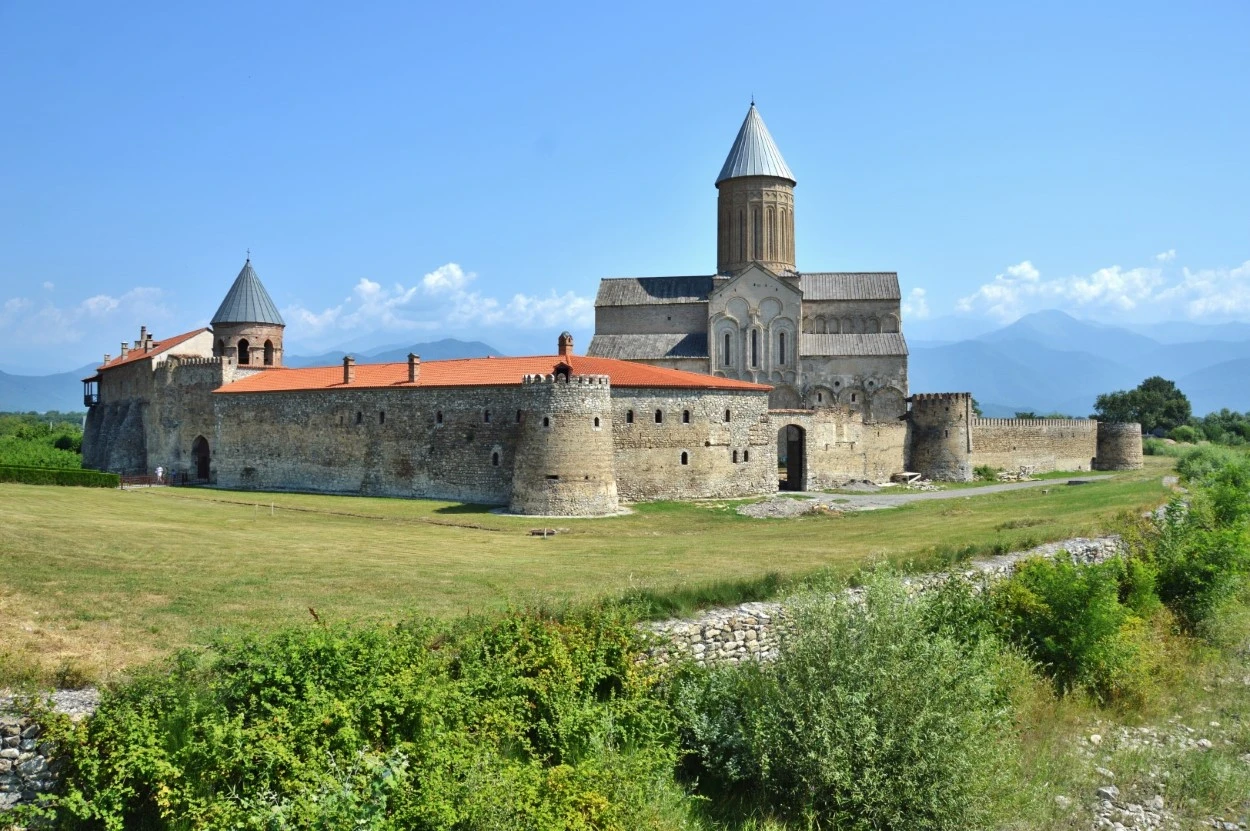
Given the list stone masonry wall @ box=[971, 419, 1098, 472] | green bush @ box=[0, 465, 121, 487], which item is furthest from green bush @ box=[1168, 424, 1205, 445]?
green bush @ box=[0, 465, 121, 487]

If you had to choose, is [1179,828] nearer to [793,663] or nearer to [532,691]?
[793,663]

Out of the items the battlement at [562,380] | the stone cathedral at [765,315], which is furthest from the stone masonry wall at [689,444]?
the stone cathedral at [765,315]

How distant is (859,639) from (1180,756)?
21.0ft

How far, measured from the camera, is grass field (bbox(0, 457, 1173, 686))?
1101 centimetres

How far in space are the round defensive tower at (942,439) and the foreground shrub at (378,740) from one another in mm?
33029

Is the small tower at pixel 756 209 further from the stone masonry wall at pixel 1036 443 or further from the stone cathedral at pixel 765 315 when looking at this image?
the stone masonry wall at pixel 1036 443

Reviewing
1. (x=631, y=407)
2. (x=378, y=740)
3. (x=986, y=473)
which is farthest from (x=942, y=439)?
(x=378, y=740)

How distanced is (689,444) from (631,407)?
2334mm

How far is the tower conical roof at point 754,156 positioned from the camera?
153 ft

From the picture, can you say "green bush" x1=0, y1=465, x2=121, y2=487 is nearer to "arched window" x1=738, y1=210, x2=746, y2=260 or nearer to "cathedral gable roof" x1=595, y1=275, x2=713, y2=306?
"cathedral gable roof" x1=595, y1=275, x2=713, y2=306

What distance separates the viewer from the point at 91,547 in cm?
1619

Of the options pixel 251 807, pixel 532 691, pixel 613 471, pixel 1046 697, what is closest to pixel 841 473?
pixel 613 471

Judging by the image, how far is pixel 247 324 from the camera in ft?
140

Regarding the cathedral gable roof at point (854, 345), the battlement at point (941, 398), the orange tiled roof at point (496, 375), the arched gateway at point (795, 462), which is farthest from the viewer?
the cathedral gable roof at point (854, 345)
